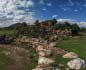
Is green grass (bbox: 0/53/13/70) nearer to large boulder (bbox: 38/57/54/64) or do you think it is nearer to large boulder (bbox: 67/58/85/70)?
large boulder (bbox: 38/57/54/64)

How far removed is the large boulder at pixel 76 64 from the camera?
3800 cm

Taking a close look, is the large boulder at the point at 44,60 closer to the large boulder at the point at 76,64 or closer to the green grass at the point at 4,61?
the large boulder at the point at 76,64

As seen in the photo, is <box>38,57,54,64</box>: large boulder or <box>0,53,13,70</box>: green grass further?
<box>38,57,54,64</box>: large boulder

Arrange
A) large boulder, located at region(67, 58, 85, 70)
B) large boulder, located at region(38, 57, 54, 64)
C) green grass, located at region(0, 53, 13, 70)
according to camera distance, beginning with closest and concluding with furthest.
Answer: large boulder, located at region(67, 58, 85, 70)
green grass, located at region(0, 53, 13, 70)
large boulder, located at region(38, 57, 54, 64)

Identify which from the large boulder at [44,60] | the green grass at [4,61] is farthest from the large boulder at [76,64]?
the green grass at [4,61]

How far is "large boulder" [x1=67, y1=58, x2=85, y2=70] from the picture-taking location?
38000mm

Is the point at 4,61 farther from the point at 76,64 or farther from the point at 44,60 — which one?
the point at 76,64

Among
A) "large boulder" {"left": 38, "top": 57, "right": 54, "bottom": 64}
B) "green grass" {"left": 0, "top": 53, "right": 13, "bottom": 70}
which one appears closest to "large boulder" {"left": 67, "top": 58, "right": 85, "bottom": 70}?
"large boulder" {"left": 38, "top": 57, "right": 54, "bottom": 64}

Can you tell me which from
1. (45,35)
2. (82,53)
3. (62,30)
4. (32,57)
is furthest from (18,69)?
(62,30)

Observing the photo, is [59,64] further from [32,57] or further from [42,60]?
[32,57]

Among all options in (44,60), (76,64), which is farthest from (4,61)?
(76,64)

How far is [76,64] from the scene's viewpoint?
38.3 m

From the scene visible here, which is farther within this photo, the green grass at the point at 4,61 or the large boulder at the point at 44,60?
the large boulder at the point at 44,60

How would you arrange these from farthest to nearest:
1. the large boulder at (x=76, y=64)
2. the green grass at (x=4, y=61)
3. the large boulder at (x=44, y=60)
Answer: the large boulder at (x=44, y=60) < the green grass at (x=4, y=61) < the large boulder at (x=76, y=64)
